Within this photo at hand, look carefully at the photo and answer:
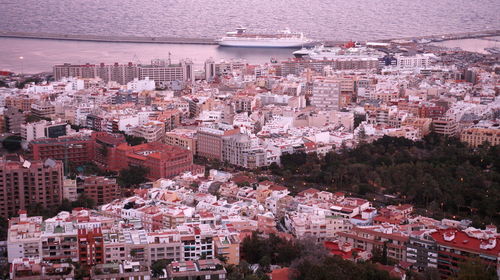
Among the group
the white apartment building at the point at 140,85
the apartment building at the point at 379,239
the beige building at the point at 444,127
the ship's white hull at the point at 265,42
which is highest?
Result: the ship's white hull at the point at 265,42

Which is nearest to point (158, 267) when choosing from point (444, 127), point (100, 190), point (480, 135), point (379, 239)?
point (379, 239)

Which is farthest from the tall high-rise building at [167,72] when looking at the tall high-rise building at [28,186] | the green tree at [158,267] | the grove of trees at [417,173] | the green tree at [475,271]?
the green tree at [475,271]

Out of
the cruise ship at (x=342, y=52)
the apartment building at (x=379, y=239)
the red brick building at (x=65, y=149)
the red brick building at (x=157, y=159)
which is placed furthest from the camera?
the cruise ship at (x=342, y=52)

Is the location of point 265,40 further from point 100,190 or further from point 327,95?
point 100,190

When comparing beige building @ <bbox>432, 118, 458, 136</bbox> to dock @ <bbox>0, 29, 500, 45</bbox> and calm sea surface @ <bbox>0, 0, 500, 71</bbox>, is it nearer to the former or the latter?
calm sea surface @ <bbox>0, 0, 500, 71</bbox>

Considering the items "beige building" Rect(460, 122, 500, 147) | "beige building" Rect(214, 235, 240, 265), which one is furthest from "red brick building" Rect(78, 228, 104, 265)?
"beige building" Rect(460, 122, 500, 147)

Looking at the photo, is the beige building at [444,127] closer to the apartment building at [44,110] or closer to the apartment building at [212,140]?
the apartment building at [212,140]
